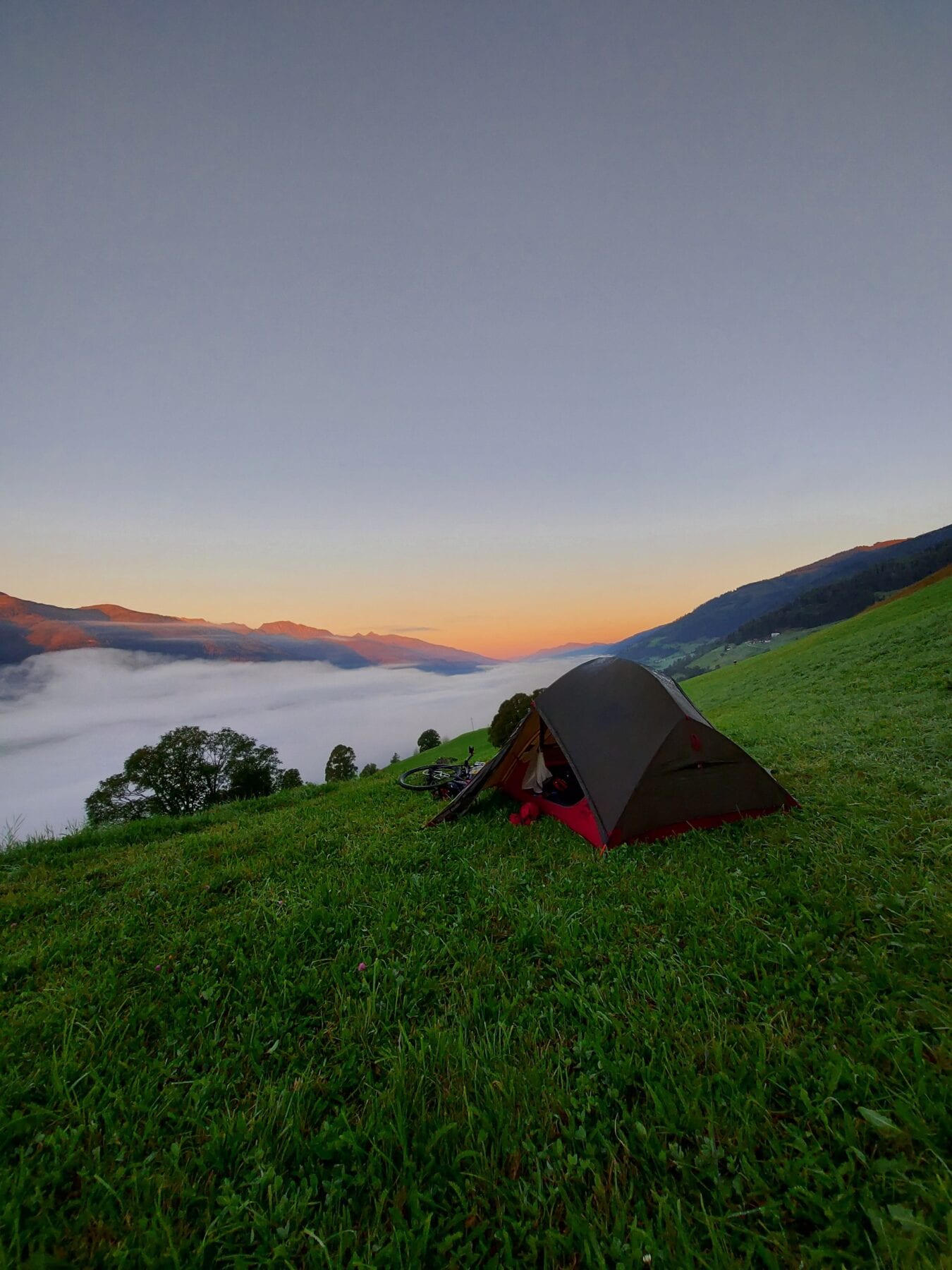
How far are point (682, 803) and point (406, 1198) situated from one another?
4828 millimetres

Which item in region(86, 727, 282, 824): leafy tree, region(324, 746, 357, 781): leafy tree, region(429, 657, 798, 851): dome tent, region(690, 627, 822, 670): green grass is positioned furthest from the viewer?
region(690, 627, 822, 670): green grass

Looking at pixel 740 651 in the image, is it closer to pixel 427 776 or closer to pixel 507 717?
pixel 507 717

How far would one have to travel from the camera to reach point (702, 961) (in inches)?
139

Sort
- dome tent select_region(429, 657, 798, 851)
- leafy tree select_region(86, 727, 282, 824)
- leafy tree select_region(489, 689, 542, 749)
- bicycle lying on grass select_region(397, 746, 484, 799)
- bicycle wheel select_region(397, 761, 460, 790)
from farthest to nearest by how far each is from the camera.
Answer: leafy tree select_region(489, 689, 542, 749) < leafy tree select_region(86, 727, 282, 824) < bicycle wheel select_region(397, 761, 460, 790) < bicycle lying on grass select_region(397, 746, 484, 799) < dome tent select_region(429, 657, 798, 851)

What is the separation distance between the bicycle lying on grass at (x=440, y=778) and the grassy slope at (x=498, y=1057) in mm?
3121

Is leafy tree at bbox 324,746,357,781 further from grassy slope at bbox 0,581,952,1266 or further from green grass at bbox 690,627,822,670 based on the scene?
green grass at bbox 690,627,822,670

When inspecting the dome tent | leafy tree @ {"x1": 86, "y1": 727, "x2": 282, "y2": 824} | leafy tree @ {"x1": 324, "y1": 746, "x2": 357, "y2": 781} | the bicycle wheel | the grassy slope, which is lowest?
leafy tree @ {"x1": 324, "y1": 746, "x2": 357, "y2": 781}

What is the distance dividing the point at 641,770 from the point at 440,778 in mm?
5191

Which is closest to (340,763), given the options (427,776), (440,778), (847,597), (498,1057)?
(427,776)

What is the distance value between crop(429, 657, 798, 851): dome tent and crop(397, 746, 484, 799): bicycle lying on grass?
1.78 m

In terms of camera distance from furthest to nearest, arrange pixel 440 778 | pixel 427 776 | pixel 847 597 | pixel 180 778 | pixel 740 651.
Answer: pixel 847 597, pixel 740 651, pixel 180 778, pixel 427 776, pixel 440 778

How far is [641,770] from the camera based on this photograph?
18.9 ft

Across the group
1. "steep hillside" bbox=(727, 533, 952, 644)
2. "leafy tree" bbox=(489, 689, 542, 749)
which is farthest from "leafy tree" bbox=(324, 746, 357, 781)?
"steep hillside" bbox=(727, 533, 952, 644)

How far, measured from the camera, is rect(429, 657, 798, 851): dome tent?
18.9 ft
